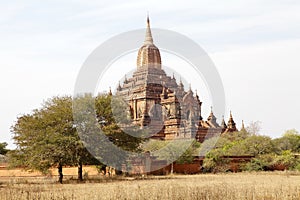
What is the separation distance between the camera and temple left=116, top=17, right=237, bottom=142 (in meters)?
62.0

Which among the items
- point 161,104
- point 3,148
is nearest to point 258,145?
point 161,104

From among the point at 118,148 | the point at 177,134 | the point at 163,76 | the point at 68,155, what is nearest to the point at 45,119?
the point at 68,155

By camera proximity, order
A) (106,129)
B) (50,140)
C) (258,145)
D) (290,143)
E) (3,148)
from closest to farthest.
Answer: (50,140), (106,129), (3,148), (258,145), (290,143)

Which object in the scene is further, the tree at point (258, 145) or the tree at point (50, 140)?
the tree at point (258, 145)

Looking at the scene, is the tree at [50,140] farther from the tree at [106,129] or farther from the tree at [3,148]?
the tree at [3,148]

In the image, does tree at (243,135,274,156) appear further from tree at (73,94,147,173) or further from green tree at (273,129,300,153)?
tree at (73,94,147,173)

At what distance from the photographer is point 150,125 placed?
206ft

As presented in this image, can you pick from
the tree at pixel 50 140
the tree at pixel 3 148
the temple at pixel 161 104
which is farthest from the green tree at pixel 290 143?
the tree at pixel 50 140

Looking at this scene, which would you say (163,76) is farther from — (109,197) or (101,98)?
(109,197)

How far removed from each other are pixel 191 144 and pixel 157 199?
3570cm

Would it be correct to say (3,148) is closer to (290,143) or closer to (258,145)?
(258,145)

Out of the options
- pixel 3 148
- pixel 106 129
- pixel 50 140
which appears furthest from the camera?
pixel 3 148

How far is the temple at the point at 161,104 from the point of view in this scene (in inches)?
2442

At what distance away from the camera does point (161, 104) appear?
218 ft
